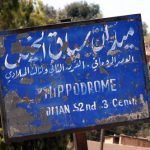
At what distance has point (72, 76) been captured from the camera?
3.55m

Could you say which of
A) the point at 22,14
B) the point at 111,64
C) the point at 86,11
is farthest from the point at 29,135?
the point at 86,11

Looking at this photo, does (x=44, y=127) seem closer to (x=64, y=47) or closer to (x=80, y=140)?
(x=80, y=140)

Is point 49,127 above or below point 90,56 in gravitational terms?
below

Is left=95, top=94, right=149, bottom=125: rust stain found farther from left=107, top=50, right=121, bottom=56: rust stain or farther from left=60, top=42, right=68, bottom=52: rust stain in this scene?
left=60, top=42, right=68, bottom=52: rust stain

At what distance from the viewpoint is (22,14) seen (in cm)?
1039

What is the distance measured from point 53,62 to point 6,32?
1.33 ft

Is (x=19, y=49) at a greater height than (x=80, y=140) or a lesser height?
greater

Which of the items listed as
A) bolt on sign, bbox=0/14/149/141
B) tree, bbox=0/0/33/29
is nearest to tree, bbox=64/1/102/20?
tree, bbox=0/0/33/29

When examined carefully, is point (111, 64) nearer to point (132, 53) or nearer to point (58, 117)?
point (132, 53)

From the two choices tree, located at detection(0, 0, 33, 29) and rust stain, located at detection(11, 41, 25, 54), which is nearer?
rust stain, located at detection(11, 41, 25, 54)

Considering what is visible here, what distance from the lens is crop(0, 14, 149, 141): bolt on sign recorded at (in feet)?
11.5

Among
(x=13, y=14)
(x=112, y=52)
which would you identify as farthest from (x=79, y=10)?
(x=112, y=52)

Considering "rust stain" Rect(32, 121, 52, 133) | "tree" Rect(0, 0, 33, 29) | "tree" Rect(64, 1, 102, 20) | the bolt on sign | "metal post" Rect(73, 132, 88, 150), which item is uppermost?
"tree" Rect(64, 1, 102, 20)

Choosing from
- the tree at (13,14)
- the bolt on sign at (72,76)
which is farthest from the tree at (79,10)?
the bolt on sign at (72,76)
